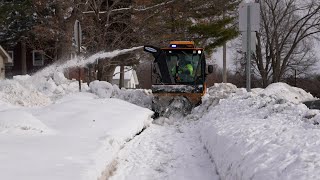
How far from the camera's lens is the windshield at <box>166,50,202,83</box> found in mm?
18297

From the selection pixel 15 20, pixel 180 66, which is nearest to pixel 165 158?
pixel 180 66

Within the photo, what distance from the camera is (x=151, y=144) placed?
407 inches

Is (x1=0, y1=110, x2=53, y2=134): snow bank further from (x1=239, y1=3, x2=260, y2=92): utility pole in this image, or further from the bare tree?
the bare tree

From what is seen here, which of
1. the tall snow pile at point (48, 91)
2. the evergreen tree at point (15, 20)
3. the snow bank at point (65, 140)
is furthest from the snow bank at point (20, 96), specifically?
the evergreen tree at point (15, 20)

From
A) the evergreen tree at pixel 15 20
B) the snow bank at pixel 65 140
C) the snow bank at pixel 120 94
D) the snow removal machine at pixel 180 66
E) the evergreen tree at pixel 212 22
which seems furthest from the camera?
the evergreen tree at pixel 212 22

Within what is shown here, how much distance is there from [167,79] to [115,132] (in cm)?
892

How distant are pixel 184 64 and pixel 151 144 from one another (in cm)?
848

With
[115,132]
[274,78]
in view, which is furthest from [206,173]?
[274,78]

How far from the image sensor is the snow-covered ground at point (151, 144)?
18.5ft

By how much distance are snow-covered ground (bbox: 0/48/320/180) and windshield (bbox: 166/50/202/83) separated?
14.6 ft

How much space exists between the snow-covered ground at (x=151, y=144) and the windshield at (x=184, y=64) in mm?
4460

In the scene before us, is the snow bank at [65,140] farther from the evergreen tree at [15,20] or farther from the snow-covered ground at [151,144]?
the evergreen tree at [15,20]

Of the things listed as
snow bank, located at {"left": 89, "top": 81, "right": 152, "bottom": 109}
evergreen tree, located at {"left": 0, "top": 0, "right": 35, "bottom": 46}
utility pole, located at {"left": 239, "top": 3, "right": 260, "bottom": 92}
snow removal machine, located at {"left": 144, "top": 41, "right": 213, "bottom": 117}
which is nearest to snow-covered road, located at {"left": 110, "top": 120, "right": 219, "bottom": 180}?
utility pole, located at {"left": 239, "top": 3, "right": 260, "bottom": 92}

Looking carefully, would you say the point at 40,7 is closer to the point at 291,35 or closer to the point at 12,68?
the point at 12,68
